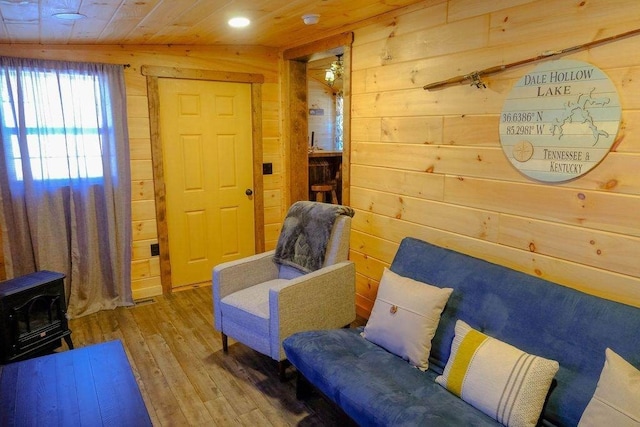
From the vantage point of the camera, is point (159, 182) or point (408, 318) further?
point (159, 182)

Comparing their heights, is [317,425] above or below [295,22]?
below

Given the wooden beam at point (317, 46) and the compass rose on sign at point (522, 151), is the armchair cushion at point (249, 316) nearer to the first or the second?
the compass rose on sign at point (522, 151)

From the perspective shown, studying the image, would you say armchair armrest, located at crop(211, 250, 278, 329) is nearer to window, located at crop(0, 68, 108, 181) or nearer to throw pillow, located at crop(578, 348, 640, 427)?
window, located at crop(0, 68, 108, 181)

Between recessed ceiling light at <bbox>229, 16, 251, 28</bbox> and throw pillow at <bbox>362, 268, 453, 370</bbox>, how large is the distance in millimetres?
1853

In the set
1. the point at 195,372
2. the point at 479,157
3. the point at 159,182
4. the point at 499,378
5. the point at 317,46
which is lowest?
the point at 195,372

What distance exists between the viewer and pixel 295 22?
116 inches

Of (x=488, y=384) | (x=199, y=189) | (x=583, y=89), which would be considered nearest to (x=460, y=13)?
(x=583, y=89)

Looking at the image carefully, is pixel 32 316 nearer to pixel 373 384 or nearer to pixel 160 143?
pixel 160 143

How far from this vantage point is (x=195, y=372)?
2.66 m

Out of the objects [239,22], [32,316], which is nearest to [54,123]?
[32,316]

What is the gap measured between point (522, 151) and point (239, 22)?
1.92 metres

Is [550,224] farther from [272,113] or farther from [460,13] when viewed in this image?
[272,113]

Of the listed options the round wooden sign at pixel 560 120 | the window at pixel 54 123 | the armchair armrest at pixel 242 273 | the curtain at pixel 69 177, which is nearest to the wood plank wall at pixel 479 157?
the round wooden sign at pixel 560 120

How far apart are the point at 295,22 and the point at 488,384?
246 cm
